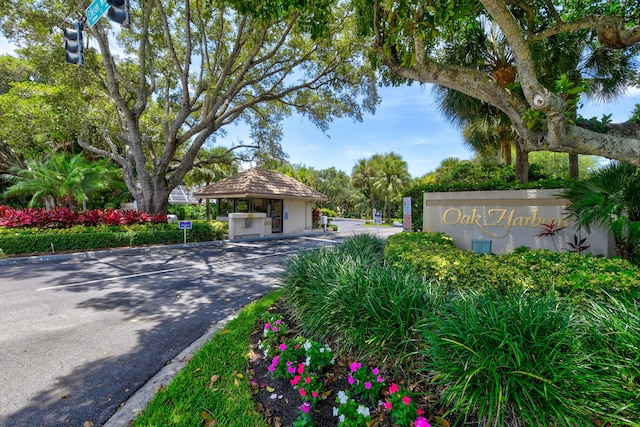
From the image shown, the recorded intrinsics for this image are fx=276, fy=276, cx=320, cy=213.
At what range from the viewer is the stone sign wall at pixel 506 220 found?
6642mm

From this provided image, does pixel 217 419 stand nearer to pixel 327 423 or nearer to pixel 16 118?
pixel 327 423

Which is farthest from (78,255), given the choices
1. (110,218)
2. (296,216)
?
(296,216)

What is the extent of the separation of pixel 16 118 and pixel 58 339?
55.9 ft

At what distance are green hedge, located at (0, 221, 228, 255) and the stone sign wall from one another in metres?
11.1

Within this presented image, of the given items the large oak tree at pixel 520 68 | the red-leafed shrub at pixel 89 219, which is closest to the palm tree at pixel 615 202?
the large oak tree at pixel 520 68

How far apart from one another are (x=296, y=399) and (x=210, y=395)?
784 mm

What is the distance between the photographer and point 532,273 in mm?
3564

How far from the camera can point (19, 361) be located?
126 inches

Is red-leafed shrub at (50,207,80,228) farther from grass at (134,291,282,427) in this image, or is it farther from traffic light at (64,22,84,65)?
grass at (134,291,282,427)

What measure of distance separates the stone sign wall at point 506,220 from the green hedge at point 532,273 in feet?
9.17

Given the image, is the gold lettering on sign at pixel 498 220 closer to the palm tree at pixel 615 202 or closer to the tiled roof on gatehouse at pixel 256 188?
the palm tree at pixel 615 202

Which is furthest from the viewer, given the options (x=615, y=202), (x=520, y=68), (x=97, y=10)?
(x=97, y=10)

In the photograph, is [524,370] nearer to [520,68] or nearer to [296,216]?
[520,68]

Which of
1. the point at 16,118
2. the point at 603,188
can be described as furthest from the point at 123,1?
the point at 16,118
